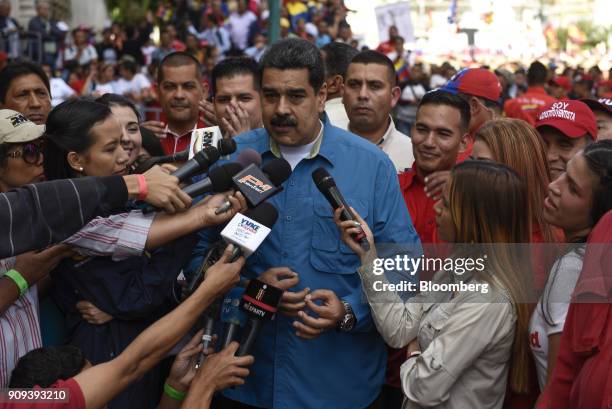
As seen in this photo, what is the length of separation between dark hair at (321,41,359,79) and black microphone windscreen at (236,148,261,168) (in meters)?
3.01

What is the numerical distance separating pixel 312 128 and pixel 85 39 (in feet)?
62.1

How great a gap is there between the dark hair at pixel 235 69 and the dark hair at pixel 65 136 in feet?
6.59

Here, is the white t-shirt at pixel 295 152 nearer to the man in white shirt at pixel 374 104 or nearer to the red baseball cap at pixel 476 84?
the man in white shirt at pixel 374 104

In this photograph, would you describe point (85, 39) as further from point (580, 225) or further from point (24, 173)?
point (580, 225)

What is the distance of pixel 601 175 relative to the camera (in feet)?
10.5

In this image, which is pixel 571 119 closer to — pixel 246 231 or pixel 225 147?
pixel 225 147

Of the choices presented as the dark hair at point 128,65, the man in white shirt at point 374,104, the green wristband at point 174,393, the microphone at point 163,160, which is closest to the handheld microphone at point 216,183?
the microphone at point 163,160

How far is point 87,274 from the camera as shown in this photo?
11.8 feet

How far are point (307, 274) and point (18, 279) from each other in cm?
116

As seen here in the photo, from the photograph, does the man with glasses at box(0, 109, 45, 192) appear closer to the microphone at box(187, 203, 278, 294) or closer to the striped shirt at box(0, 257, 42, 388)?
the striped shirt at box(0, 257, 42, 388)

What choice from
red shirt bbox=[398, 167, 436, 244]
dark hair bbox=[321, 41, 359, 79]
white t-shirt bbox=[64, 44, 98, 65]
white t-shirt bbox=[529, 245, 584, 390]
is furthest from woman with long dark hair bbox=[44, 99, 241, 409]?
white t-shirt bbox=[64, 44, 98, 65]

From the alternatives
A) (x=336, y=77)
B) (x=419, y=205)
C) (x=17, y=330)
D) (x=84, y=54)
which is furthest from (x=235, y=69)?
(x=84, y=54)

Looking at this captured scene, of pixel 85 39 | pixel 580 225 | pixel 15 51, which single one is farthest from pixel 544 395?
pixel 85 39

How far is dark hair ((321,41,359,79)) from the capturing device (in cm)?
667
